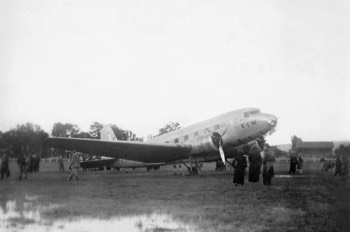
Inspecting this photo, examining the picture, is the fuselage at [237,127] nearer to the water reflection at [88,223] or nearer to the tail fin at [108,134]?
the tail fin at [108,134]

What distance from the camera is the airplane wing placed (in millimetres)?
20866

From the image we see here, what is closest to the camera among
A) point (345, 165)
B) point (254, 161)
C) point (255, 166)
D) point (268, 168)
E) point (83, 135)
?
point (268, 168)

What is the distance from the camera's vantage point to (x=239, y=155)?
53.4 feet

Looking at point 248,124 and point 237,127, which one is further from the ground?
point 248,124

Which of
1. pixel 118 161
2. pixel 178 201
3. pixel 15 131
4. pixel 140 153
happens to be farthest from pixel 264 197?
pixel 118 161

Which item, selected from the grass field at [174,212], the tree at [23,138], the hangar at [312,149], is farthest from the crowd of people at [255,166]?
the hangar at [312,149]

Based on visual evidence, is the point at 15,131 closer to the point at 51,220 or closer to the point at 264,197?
the point at 51,220

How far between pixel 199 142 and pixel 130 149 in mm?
4104

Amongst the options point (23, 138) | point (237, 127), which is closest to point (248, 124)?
point (237, 127)

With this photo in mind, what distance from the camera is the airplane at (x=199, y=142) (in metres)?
21.2

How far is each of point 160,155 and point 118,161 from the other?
5.47 metres

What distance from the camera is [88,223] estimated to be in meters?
7.28

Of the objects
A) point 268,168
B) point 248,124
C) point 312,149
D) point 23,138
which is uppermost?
point 248,124

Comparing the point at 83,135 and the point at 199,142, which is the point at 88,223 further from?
the point at 83,135
